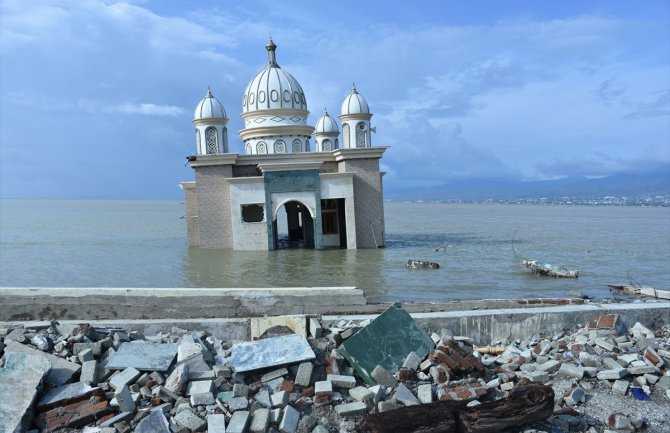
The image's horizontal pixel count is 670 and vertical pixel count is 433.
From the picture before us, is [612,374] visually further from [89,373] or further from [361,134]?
[361,134]

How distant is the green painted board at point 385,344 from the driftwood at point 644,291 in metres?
8.29

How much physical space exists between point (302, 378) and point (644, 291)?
10795 millimetres

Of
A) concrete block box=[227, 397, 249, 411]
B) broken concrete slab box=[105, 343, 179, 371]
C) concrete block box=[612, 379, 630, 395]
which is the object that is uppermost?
broken concrete slab box=[105, 343, 179, 371]

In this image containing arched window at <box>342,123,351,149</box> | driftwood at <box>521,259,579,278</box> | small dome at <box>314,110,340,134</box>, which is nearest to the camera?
driftwood at <box>521,259,579,278</box>

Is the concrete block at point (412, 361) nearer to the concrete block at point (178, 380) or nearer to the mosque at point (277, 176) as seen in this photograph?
the concrete block at point (178, 380)

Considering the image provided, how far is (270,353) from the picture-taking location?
6.07m

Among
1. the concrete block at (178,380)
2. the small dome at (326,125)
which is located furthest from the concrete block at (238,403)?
the small dome at (326,125)

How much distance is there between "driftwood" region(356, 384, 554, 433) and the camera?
4.94m

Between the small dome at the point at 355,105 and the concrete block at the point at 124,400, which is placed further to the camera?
the small dome at the point at 355,105

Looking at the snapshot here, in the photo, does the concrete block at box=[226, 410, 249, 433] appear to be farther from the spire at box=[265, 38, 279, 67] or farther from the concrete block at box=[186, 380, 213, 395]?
the spire at box=[265, 38, 279, 67]

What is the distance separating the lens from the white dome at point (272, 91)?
2738 cm

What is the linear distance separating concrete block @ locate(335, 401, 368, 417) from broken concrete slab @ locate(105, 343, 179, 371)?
77.2 inches

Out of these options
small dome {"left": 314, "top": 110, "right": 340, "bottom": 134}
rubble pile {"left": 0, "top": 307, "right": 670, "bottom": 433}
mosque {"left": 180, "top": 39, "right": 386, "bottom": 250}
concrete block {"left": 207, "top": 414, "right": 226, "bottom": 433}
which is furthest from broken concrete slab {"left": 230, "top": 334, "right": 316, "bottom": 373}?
small dome {"left": 314, "top": 110, "right": 340, "bottom": 134}

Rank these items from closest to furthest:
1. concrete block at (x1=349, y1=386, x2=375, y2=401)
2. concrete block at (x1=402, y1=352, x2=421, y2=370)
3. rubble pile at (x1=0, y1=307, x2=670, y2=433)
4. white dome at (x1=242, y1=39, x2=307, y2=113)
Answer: rubble pile at (x1=0, y1=307, x2=670, y2=433)
concrete block at (x1=349, y1=386, x2=375, y2=401)
concrete block at (x1=402, y1=352, x2=421, y2=370)
white dome at (x1=242, y1=39, x2=307, y2=113)
